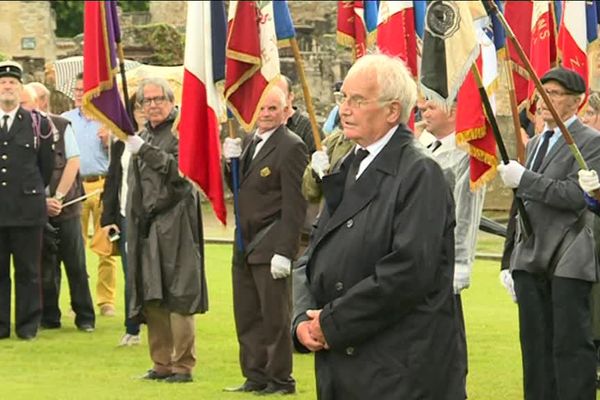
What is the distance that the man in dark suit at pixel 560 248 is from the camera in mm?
11141

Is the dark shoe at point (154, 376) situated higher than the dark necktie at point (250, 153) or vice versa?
the dark necktie at point (250, 153)

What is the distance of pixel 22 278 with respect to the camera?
17000 mm

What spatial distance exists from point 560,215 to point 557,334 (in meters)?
0.75

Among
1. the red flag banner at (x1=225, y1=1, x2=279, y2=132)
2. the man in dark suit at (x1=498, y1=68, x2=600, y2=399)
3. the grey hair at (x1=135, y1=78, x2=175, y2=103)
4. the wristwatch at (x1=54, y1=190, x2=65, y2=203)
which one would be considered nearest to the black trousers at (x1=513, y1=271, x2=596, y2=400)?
the man in dark suit at (x1=498, y1=68, x2=600, y2=399)

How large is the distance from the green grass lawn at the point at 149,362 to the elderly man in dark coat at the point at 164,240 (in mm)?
453

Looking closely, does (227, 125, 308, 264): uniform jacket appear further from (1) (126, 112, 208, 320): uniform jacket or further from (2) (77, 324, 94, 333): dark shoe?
(2) (77, 324, 94, 333): dark shoe

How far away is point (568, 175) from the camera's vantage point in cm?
1126

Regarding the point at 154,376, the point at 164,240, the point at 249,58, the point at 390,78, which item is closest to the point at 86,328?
the point at 154,376

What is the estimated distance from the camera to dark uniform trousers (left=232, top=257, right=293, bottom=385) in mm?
13320

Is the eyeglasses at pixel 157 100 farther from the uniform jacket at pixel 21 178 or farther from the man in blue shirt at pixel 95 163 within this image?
the man in blue shirt at pixel 95 163

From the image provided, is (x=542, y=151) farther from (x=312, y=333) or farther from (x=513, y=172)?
(x=312, y=333)

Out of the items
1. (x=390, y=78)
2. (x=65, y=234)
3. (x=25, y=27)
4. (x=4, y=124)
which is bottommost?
(x=25, y=27)

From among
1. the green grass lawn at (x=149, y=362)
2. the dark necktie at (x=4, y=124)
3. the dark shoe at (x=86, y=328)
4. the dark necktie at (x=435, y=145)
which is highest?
the dark necktie at (x=435, y=145)

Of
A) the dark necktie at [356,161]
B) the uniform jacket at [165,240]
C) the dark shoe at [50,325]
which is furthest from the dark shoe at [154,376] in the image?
the dark necktie at [356,161]
